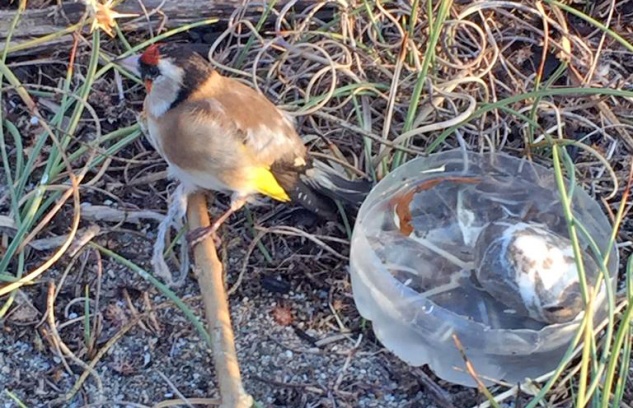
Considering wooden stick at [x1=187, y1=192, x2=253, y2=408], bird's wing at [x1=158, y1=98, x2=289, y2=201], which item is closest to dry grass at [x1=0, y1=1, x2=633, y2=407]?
wooden stick at [x1=187, y1=192, x2=253, y2=408]

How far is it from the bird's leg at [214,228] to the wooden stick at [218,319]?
0.7 inches

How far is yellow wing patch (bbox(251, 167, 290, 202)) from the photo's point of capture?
2500mm

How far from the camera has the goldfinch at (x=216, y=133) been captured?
2.45 m

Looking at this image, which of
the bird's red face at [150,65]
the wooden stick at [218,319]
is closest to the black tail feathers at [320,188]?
the wooden stick at [218,319]

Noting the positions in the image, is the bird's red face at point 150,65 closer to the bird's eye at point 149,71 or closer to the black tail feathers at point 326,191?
the bird's eye at point 149,71

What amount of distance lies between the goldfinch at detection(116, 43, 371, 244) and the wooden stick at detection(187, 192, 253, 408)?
5 centimetres

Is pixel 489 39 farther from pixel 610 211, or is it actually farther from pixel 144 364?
pixel 144 364

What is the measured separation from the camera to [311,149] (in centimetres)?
276

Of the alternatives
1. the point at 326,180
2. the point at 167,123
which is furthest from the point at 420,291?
the point at 167,123

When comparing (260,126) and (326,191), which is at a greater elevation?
(260,126)

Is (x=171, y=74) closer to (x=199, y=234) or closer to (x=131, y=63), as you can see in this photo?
(x=131, y=63)

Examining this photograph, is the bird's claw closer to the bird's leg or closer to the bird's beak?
the bird's leg

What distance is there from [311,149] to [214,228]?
41cm

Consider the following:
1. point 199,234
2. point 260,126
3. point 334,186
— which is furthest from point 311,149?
point 199,234
